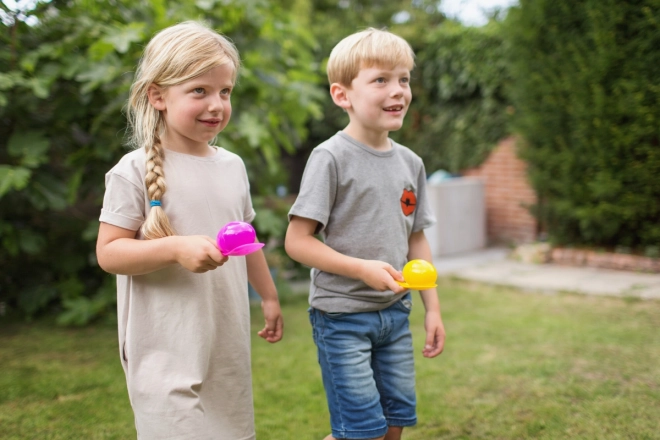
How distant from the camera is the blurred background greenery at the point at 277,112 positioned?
4082mm

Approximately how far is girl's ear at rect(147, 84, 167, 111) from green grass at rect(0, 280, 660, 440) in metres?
1.59

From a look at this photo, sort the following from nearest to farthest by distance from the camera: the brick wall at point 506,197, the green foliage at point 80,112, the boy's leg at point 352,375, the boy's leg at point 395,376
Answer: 1. the boy's leg at point 352,375
2. the boy's leg at point 395,376
3. the green foliage at point 80,112
4. the brick wall at point 506,197

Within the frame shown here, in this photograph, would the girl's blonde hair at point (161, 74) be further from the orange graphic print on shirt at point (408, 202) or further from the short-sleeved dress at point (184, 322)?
the orange graphic print on shirt at point (408, 202)

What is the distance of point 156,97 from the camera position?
5.98ft

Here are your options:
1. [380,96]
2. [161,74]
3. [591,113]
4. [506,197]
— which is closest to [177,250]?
[161,74]

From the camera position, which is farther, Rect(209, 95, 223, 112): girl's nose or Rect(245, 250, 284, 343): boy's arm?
Rect(245, 250, 284, 343): boy's arm

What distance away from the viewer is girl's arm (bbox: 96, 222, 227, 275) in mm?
1573

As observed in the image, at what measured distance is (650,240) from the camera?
6023 mm

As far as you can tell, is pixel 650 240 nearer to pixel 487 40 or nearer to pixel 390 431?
pixel 487 40

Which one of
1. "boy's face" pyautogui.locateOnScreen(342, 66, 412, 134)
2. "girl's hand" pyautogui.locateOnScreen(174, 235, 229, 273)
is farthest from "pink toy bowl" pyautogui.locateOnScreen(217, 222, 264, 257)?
"boy's face" pyautogui.locateOnScreen(342, 66, 412, 134)

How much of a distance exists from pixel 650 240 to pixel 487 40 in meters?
3.25

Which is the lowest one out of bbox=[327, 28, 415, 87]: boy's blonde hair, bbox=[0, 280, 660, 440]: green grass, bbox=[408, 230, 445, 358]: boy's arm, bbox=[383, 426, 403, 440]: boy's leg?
bbox=[0, 280, 660, 440]: green grass

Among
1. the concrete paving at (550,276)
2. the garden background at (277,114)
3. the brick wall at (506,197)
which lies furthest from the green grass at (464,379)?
the brick wall at (506,197)

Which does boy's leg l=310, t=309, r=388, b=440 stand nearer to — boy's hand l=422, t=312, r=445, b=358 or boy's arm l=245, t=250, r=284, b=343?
boy's arm l=245, t=250, r=284, b=343
